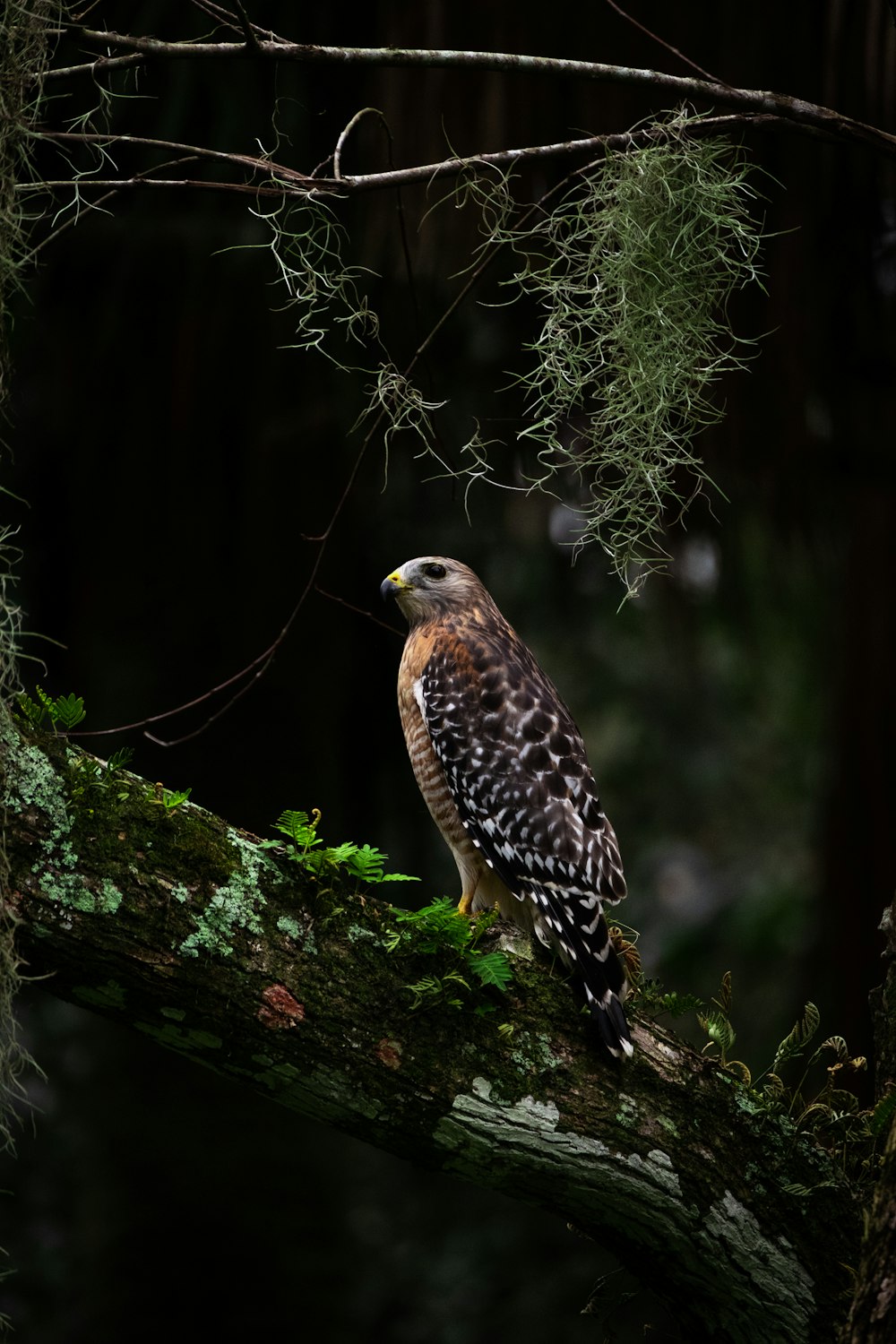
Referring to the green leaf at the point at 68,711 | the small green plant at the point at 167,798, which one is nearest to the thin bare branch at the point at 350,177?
the green leaf at the point at 68,711

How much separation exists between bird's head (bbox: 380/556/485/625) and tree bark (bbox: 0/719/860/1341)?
1.50 meters

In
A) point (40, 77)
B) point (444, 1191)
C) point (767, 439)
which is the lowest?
point (444, 1191)

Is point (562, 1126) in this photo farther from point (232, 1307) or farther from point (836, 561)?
point (232, 1307)

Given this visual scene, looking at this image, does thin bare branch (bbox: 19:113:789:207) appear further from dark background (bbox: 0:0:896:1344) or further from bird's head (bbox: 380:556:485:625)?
bird's head (bbox: 380:556:485:625)

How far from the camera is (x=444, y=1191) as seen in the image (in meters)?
5.82

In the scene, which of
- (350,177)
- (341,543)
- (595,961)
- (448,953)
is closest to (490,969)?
(448,953)

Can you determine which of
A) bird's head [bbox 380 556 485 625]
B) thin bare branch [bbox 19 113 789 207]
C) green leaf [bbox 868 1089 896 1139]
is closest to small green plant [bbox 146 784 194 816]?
thin bare branch [bbox 19 113 789 207]

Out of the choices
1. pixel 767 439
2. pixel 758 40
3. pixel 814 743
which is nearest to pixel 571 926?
pixel 767 439

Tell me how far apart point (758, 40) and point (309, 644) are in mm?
2175

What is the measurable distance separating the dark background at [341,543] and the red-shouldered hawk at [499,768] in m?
0.45

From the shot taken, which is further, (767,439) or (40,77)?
(767,439)

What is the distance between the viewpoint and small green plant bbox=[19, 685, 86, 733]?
2109 mm

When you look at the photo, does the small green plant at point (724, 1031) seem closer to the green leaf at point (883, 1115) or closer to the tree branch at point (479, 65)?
the green leaf at point (883, 1115)

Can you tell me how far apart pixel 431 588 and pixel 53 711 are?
1.68m
